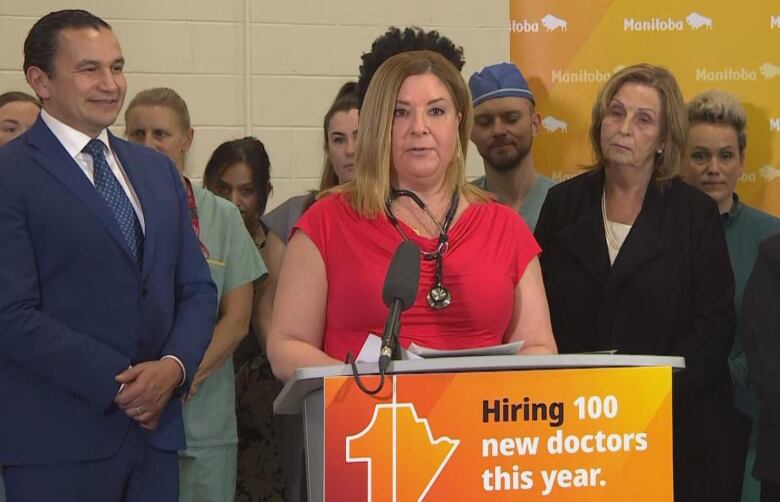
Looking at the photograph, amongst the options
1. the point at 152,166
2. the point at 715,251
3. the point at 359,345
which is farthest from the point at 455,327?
the point at 715,251

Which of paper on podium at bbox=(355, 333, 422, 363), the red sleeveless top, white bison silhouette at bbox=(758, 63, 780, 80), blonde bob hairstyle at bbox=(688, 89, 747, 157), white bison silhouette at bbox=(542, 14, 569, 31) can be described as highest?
white bison silhouette at bbox=(542, 14, 569, 31)

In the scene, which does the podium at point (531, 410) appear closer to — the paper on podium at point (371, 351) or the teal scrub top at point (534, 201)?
the paper on podium at point (371, 351)

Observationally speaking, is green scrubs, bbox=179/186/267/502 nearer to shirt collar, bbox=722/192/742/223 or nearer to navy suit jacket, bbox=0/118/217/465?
navy suit jacket, bbox=0/118/217/465

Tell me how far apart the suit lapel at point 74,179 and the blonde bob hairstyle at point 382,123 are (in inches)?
17.3

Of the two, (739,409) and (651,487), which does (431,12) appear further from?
(651,487)

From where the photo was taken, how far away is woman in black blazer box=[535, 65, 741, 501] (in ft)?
9.46

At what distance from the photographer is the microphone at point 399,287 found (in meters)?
1.63

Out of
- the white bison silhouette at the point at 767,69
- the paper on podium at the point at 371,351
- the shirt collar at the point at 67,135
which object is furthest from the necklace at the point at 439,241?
the white bison silhouette at the point at 767,69

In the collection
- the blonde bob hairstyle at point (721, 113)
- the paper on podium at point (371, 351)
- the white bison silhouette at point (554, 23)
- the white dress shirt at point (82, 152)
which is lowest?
the paper on podium at point (371, 351)

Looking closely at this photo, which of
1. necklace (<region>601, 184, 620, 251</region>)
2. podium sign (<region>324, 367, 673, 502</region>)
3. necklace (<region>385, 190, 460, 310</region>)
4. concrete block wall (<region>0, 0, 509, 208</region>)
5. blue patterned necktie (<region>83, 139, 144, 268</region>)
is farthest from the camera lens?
concrete block wall (<region>0, 0, 509, 208</region>)

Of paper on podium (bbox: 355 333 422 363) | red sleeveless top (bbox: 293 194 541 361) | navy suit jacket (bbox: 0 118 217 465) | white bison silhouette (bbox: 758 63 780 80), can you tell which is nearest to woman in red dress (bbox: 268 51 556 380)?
red sleeveless top (bbox: 293 194 541 361)

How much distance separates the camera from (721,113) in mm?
3637

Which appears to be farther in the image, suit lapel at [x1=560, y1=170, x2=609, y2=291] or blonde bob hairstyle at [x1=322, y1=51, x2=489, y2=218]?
suit lapel at [x1=560, y1=170, x2=609, y2=291]

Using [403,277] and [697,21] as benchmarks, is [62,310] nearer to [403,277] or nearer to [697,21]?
[403,277]
